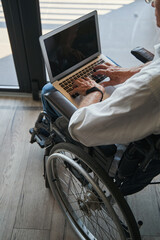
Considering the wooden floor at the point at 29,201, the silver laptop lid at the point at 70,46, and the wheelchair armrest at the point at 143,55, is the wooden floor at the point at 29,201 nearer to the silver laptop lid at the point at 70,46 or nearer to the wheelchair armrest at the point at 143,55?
Answer: the silver laptop lid at the point at 70,46

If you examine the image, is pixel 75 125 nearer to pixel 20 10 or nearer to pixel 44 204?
pixel 44 204

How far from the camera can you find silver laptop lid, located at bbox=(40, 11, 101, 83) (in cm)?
138

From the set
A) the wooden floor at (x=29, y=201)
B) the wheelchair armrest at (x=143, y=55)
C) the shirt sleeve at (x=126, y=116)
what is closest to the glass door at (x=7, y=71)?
the wooden floor at (x=29, y=201)

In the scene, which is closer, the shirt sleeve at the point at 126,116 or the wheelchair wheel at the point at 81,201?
the shirt sleeve at the point at 126,116

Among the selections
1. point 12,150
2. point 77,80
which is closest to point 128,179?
point 77,80

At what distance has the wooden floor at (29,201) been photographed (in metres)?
1.55

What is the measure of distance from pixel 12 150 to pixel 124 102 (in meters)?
1.22

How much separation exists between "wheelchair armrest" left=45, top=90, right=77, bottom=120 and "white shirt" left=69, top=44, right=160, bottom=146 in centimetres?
24

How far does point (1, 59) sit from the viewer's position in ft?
7.34

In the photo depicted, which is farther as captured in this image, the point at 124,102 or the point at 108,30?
the point at 108,30

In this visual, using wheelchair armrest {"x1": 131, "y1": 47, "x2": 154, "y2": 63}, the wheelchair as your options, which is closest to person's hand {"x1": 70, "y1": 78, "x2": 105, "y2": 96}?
the wheelchair

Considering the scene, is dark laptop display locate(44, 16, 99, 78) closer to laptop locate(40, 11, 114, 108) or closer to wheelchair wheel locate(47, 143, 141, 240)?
laptop locate(40, 11, 114, 108)

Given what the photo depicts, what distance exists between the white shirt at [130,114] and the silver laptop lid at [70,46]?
57 cm

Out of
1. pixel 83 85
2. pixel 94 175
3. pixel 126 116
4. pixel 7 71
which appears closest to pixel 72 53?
pixel 83 85
